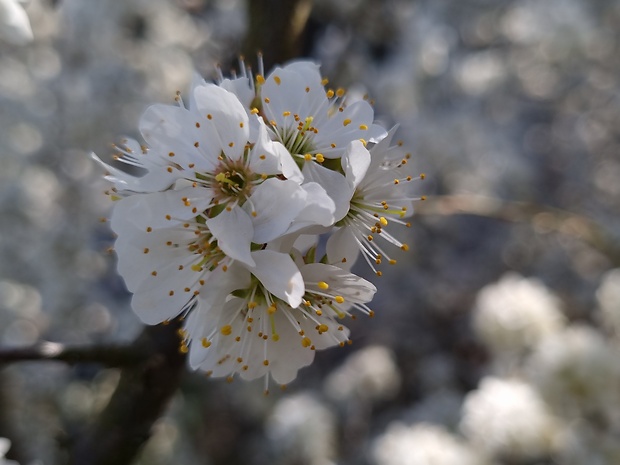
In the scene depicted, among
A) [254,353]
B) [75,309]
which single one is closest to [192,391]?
[75,309]

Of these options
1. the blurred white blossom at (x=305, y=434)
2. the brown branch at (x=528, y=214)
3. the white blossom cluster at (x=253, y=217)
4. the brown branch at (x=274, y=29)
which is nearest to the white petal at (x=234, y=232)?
the white blossom cluster at (x=253, y=217)

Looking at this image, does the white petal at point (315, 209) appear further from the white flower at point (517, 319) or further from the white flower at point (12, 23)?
the white flower at point (517, 319)

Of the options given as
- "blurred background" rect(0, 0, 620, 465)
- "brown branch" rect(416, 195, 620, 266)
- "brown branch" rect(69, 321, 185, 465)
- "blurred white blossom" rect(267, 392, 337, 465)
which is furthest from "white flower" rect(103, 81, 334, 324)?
"blurred white blossom" rect(267, 392, 337, 465)

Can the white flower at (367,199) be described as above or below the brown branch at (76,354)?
above

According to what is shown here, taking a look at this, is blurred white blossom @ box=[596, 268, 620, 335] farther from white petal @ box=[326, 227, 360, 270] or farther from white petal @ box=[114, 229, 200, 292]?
white petal @ box=[114, 229, 200, 292]

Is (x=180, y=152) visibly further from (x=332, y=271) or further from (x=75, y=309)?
(x=75, y=309)

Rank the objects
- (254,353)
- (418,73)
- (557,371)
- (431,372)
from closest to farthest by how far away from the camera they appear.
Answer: (254,353), (557,371), (431,372), (418,73)
